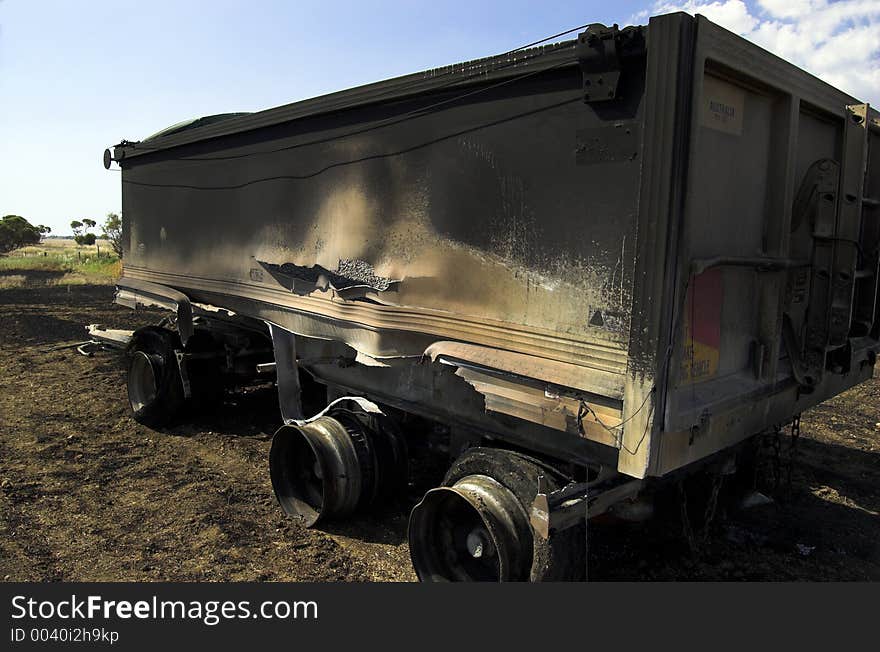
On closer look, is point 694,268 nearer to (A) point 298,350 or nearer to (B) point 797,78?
(B) point 797,78

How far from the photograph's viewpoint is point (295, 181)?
509 cm

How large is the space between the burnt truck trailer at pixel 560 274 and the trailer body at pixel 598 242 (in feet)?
0.04

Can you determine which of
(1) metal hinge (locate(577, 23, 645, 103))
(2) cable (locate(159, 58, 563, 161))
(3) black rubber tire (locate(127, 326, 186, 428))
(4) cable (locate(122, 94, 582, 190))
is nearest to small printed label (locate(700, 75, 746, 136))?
(1) metal hinge (locate(577, 23, 645, 103))

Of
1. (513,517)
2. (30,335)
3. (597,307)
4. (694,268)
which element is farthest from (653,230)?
(30,335)

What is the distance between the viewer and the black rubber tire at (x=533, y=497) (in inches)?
128

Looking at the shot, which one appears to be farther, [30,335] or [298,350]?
[30,335]

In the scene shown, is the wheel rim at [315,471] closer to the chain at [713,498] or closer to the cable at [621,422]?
the cable at [621,422]

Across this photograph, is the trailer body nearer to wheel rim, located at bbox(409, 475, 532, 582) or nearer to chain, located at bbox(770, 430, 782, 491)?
wheel rim, located at bbox(409, 475, 532, 582)

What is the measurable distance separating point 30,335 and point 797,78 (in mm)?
12989

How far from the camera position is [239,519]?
16.2ft

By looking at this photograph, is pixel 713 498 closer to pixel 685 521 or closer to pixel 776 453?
pixel 685 521

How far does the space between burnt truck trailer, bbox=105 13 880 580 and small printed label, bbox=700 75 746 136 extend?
0.04 ft

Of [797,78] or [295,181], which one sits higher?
[797,78]

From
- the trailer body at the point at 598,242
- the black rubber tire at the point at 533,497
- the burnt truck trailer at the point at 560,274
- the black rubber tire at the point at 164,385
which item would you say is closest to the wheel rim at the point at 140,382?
the black rubber tire at the point at 164,385
